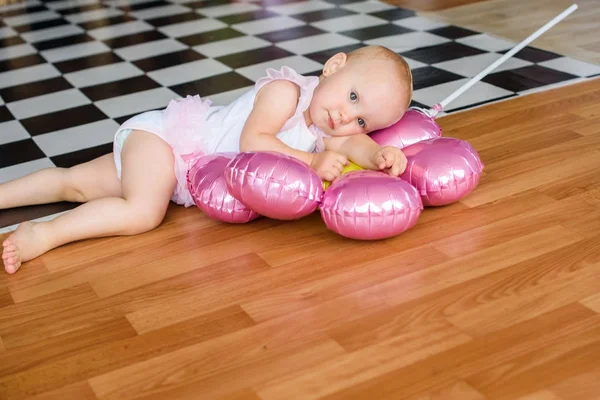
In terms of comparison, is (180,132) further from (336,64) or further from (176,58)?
(176,58)

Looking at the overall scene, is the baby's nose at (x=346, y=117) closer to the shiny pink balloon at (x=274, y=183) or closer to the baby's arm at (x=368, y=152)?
the baby's arm at (x=368, y=152)

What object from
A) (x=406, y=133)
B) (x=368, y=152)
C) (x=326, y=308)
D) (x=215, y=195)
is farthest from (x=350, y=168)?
(x=326, y=308)

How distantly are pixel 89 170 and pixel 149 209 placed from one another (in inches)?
9.0

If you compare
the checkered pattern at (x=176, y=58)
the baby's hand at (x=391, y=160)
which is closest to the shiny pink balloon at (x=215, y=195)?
the baby's hand at (x=391, y=160)

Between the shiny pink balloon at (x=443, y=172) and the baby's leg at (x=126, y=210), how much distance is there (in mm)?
481

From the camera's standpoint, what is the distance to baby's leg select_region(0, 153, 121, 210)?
1.70 meters

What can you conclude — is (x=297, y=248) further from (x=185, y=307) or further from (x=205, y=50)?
(x=205, y=50)

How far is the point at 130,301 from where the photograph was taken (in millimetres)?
1345

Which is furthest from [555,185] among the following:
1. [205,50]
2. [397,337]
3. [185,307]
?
[205,50]

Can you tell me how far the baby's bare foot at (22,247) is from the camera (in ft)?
4.77

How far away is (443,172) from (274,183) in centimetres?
34

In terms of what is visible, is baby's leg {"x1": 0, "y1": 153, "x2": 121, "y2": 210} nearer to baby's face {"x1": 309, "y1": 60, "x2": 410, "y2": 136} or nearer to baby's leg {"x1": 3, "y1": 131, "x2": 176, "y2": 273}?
baby's leg {"x1": 3, "y1": 131, "x2": 176, "y2": 273}

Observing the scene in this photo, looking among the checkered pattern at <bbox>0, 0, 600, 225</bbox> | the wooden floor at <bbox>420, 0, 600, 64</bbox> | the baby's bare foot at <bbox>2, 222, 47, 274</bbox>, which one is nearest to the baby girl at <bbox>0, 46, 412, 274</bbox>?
the baby's bare foot at <bbox>2, 222, 47, 274</bbox>

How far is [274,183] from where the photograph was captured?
142 cm
